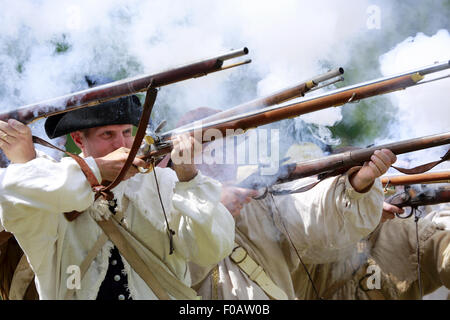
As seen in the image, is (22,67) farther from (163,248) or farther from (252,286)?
(252,286)

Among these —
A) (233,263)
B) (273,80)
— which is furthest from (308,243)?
(273,80)

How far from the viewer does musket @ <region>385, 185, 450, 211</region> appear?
4992 mm

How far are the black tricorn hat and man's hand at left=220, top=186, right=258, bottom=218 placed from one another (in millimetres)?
674

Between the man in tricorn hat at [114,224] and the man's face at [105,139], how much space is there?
26 centimetres

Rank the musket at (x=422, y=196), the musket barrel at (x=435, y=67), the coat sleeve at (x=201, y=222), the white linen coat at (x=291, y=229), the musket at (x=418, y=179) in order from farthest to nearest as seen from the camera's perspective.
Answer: the musket at (x=422, y=196) → the musket at (x=418, y=179) → the white linen coat at (x=291, y=229) → the musket barrel at (x=435, y=67) → the coat sleeve at (x=201, y=222)

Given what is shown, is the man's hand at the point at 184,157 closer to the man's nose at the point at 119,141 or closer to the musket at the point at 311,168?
the man's nose at the point at 119,141

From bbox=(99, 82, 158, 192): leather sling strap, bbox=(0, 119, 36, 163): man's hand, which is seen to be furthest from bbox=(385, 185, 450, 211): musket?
bbox=(0, 119, 36, 163): man's hand

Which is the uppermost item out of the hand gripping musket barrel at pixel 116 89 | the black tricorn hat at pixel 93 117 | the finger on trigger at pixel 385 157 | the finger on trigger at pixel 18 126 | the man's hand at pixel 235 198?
the black tricorn hat at pixel 93 117

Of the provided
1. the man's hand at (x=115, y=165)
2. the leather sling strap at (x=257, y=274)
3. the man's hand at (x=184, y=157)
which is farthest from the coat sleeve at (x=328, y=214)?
the man's hand at (x=115, y=165)

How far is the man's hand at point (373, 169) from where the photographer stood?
161 inches

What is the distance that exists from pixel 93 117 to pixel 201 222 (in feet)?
3.13

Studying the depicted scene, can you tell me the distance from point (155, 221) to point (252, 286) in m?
0.89

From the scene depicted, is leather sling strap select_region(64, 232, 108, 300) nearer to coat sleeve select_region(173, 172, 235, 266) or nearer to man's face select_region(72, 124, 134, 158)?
coat sleeve select_region(173, 172, 235, 266)

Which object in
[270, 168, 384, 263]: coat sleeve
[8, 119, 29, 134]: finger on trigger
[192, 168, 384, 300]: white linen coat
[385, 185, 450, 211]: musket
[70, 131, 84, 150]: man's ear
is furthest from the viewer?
[385, 185, 450, 211]: musket
